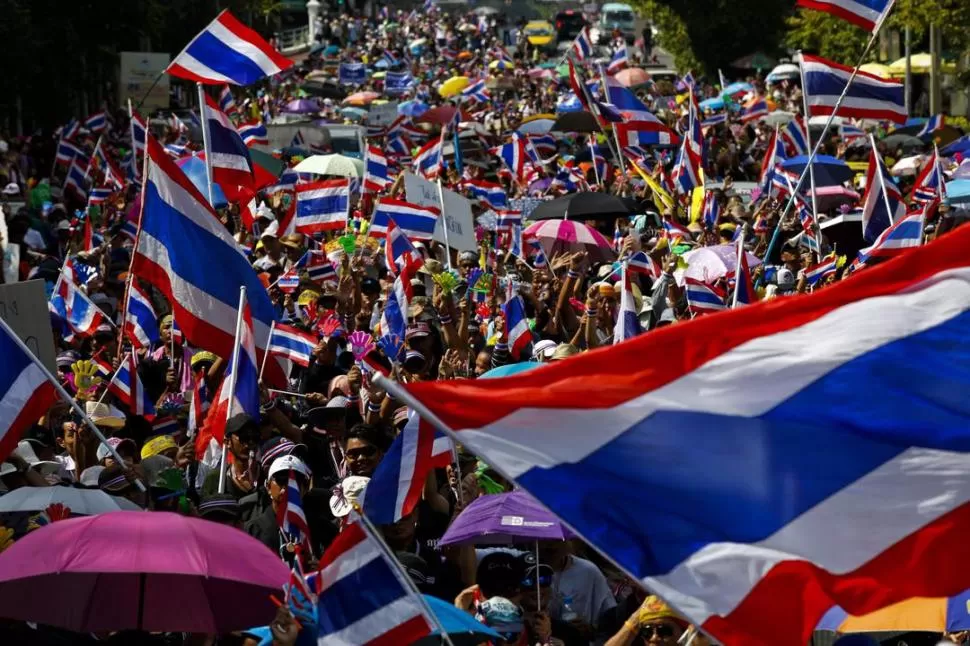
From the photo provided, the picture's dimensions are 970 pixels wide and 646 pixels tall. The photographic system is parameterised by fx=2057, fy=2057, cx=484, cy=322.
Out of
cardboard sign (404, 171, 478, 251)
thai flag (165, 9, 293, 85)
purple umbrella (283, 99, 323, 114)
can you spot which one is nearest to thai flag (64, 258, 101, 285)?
thai flag (165, 9, 293, 85)

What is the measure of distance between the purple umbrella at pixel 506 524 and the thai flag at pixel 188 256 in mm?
2813

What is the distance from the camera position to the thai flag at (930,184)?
18.5 m

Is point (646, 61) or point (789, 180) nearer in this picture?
point (789, 180)

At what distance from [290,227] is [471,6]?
110 metres

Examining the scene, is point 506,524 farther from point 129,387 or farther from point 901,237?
point 901,237

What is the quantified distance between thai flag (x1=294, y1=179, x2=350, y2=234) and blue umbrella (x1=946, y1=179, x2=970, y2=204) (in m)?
5.33

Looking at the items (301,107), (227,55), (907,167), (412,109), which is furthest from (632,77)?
(227,55)

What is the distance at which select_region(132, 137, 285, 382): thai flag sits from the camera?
1030cm

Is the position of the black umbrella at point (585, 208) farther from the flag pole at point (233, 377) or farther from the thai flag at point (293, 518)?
the thai flag at point (293, 518)

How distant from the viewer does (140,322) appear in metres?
13.2

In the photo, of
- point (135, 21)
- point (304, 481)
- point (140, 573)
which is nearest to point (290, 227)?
point (304, 481)

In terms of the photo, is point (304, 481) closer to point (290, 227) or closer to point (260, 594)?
point (260, 594)

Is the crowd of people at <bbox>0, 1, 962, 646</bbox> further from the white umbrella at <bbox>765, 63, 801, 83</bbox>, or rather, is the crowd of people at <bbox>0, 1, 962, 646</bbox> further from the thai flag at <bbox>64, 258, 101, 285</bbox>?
the white umbrella at <bbox>765, 63, 801, 83</bbox>

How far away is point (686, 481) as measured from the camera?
17.6 feet
